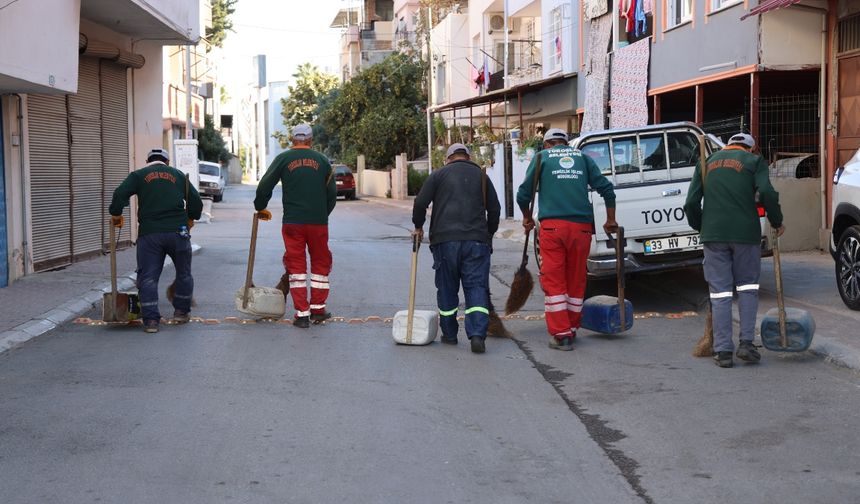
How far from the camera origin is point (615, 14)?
23719 mm

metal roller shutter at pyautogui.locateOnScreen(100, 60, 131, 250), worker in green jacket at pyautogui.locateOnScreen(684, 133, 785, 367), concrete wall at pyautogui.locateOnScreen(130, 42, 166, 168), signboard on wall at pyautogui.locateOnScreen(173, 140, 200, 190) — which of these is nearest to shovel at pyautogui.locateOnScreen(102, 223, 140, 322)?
worker in green jacket at pyautogui.locateOnScreen(684, 133, 785, 367)

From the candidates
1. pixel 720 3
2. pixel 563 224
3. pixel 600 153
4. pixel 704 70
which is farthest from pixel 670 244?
pixel 720 3

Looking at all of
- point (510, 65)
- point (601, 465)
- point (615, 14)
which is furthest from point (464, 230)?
point (510, 65)

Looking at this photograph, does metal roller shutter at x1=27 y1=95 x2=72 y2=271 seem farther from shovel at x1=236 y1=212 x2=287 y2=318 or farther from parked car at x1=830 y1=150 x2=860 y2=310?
parked car at x1=830 y1=150 x2=860 y2=310

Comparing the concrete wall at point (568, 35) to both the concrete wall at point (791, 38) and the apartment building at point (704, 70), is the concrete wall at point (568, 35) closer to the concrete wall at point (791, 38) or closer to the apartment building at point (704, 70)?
the apartment building at point (704, 70)

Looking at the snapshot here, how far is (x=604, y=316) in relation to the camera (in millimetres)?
9188

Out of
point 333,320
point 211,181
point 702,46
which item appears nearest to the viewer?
point 333,320

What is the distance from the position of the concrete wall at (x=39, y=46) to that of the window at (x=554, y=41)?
690 inches

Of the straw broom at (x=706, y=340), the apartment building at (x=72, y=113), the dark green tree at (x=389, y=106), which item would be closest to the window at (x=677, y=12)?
the apartment building at (x=72, y=113)

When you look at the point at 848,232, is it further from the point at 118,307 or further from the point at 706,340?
the point at 118,307

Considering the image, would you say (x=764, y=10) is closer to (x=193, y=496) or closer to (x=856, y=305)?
(x=856, y=305)

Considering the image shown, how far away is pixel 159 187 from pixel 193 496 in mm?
5697

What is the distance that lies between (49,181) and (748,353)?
10660 millimetres

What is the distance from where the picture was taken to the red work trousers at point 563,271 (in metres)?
8.81
